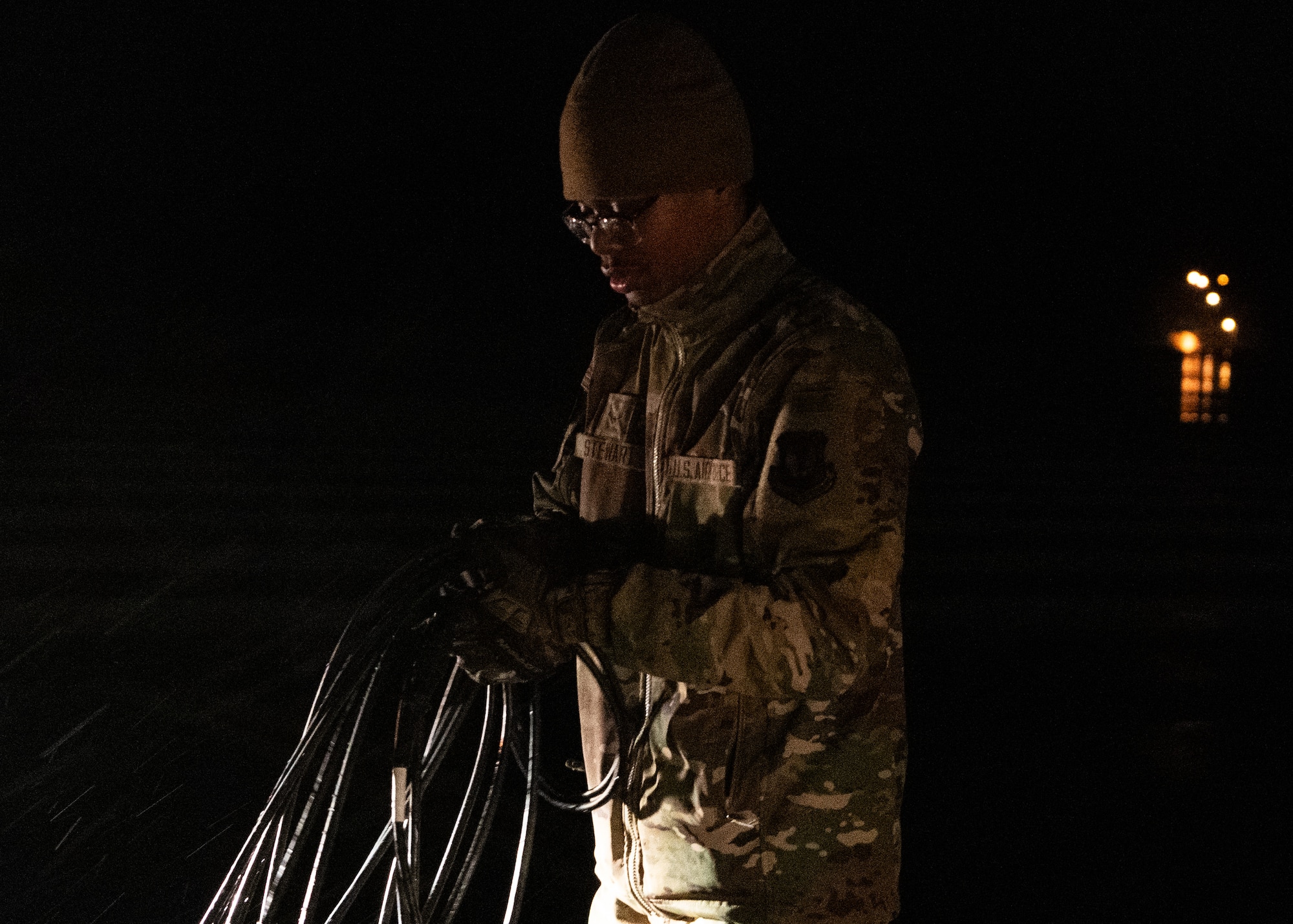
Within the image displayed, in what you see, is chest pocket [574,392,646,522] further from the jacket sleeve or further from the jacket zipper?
the jacket sleeve

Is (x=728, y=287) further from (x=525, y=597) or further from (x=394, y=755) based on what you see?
(x=394, y=755)

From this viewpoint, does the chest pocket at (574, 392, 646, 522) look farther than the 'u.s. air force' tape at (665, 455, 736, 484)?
Yes

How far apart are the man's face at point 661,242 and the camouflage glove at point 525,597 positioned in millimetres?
388

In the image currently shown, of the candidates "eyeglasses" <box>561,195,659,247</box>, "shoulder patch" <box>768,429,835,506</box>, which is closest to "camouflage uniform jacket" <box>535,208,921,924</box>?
"shoulder patch" <box>768,429,835,506</box>

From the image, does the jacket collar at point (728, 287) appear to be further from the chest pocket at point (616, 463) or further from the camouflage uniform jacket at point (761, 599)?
the chest pocket at point (616, 463)

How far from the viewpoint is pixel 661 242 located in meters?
2.22

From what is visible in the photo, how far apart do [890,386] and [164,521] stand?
9.96 m

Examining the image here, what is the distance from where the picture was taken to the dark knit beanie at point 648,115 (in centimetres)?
217

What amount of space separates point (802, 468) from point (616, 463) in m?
0.44

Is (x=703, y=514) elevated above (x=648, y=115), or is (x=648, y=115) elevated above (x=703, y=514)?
(x=648, y=115)

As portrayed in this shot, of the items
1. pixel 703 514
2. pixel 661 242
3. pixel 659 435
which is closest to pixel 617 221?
pixel 661 242

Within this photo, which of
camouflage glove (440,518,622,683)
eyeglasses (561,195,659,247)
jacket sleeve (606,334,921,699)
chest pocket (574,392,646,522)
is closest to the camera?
jacket sleeve (606,334,921,699)

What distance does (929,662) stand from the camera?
24.8 ft

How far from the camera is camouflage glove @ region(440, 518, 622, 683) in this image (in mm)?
2088
